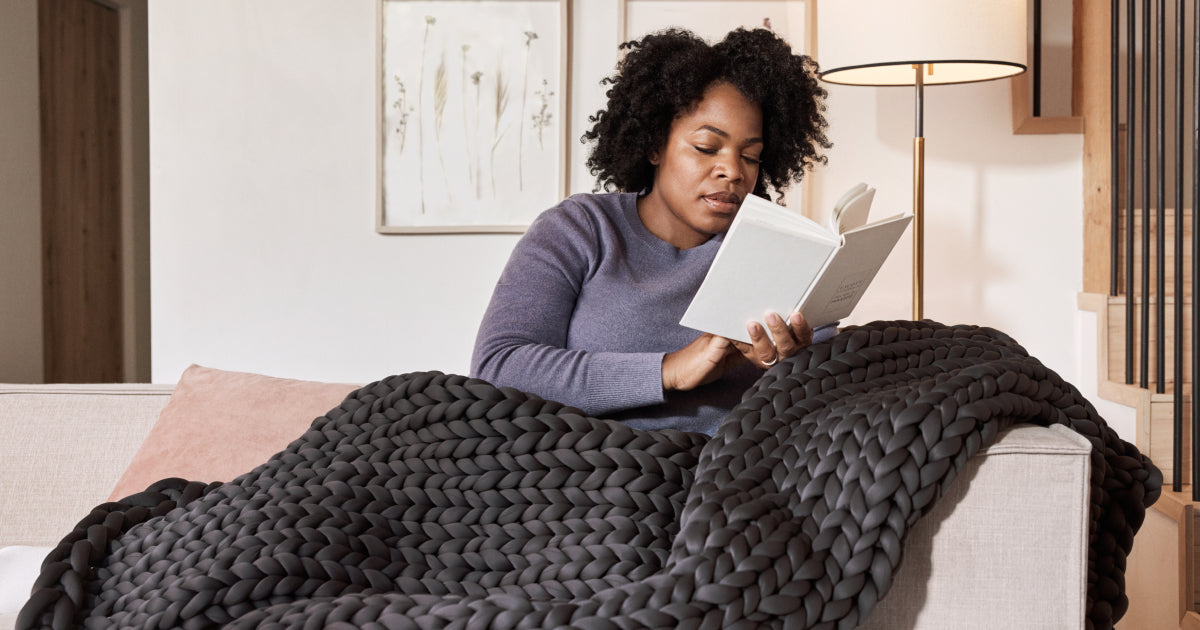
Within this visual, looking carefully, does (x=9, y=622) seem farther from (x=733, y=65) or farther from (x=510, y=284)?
(x=733, y=65)

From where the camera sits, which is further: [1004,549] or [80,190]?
[80,190]

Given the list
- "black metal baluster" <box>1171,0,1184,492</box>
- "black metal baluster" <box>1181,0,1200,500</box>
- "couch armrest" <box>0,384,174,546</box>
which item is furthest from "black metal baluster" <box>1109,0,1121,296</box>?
"couch armrest" <box>0,384,174,546</box>

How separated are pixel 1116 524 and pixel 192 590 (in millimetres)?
947

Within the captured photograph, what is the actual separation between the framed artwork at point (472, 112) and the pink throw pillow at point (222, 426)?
1.12m

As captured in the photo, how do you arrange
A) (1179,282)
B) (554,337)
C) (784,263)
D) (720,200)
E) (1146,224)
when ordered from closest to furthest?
(784,263) → (554,337) → (720,200) → (1179,282) → (1146,224)

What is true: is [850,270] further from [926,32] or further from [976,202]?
[976,202]

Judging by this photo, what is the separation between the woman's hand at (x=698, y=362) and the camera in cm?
122

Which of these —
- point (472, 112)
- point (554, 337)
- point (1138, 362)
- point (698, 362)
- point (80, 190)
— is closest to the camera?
point (698, 362)

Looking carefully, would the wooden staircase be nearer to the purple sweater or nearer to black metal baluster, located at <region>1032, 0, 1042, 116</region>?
black metal baluster, located at <region>1032, 0, 1042, 116</region>

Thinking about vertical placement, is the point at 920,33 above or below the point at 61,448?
above

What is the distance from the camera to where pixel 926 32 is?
6.59 ft

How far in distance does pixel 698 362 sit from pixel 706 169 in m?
0.44

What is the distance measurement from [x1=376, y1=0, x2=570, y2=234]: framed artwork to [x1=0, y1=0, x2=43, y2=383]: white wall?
1967 mm

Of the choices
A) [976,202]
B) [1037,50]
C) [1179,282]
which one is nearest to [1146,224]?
[1179,282]
